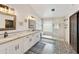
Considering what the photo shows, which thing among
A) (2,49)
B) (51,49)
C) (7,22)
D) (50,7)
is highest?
(50,7)

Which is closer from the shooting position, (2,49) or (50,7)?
(2,49)

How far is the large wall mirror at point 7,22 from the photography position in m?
2.65

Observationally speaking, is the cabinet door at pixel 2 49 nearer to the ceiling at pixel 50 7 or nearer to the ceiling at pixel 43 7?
the ceiling at pixel 43 7

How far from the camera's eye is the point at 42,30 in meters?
6.20

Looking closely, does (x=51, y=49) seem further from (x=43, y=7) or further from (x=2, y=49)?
(x=2, y=49)

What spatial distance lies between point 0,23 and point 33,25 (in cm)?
306

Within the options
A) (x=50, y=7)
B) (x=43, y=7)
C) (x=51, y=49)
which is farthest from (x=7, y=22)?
(x=51, y=49)

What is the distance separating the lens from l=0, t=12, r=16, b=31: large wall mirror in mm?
2654

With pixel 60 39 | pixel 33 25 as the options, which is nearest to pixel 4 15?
pixel 33 25

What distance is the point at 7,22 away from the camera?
115 inches

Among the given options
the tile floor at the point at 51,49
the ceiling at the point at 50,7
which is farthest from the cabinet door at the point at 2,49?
the ceiling at the point at 50,7

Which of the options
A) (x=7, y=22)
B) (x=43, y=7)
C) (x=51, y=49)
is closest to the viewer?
(x=7, y=22)

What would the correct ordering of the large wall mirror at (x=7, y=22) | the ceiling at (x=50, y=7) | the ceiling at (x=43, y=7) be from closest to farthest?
the large wall mirror at (x=7, y=22) < the ceiling at (x=43, y=7) < the ceiling at (x=50, y=7)
